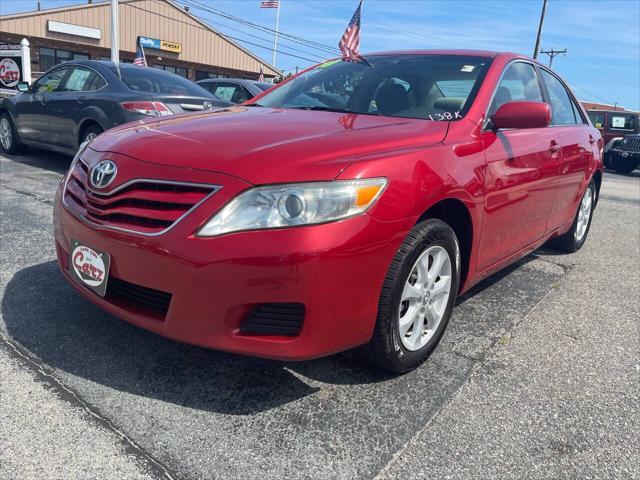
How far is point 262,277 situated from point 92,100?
5433mm

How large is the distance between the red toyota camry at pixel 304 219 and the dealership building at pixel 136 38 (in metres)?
27.2

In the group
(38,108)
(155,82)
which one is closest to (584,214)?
(155,82)

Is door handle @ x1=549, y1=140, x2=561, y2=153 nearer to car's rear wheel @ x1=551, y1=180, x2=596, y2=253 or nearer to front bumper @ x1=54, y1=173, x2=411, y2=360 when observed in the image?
car's rear wheel @ x1=551, y1=180, x2=596, y2=253

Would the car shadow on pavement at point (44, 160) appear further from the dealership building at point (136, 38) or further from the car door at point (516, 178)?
the dealership building at point (136, 38)

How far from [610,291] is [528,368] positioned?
68.2 inches

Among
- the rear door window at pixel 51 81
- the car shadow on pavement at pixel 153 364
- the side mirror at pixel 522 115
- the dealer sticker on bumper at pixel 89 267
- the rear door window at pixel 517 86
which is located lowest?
the car shadow on pavement at pixel 153 364

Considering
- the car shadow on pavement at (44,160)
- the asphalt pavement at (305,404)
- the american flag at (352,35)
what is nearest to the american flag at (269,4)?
the american flag at (352,35)

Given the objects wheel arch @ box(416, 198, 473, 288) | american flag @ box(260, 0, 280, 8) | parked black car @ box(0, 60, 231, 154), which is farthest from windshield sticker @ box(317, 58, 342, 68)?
american flag @ box(260, 0, 280, 8)

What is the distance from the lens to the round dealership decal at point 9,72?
13852mm

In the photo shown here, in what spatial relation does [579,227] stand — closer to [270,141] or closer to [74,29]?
[270,141]

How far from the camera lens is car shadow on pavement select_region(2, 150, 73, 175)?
7.41m

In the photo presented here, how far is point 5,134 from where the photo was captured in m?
8.45

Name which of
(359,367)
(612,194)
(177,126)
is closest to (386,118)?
(177,126)

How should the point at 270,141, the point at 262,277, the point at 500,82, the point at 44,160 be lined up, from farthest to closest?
1. the point at 44,160
2. the point at 500,82
3. the point at 270,141
4. the point at 262,277
